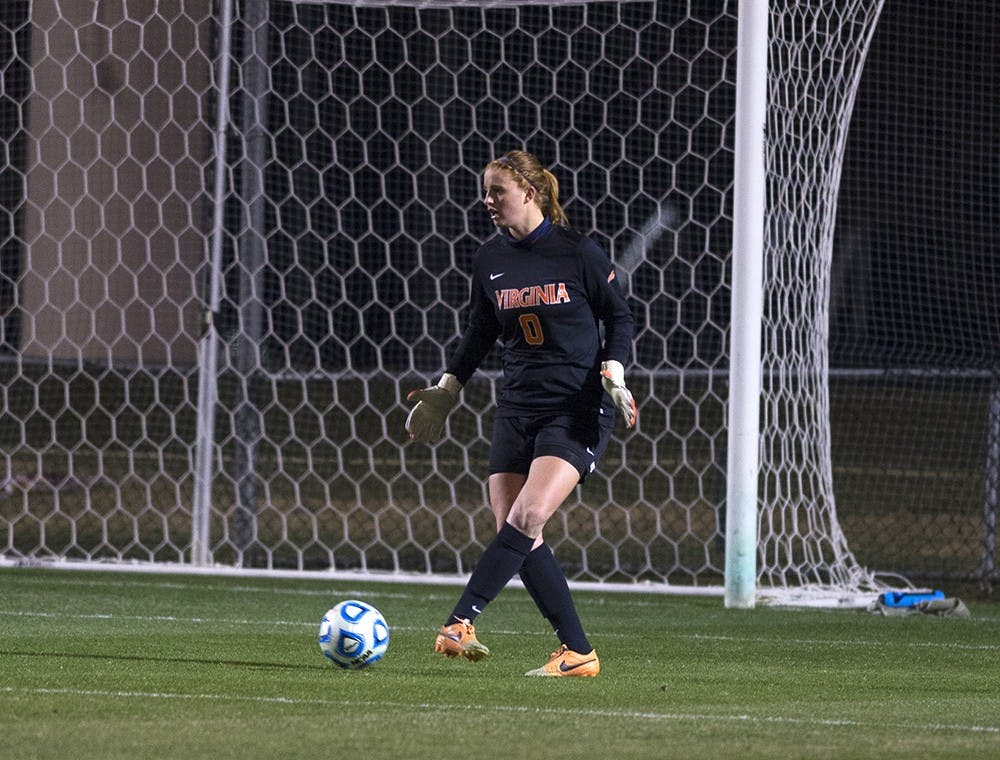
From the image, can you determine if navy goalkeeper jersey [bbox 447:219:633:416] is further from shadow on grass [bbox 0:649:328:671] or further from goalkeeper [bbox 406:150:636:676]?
shadow on grass [bbox 0:649:328:671]

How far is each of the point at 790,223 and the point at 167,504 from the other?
24.7 ft

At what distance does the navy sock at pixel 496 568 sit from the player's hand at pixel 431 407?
0.66m

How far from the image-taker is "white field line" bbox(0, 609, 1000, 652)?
751 centimetres

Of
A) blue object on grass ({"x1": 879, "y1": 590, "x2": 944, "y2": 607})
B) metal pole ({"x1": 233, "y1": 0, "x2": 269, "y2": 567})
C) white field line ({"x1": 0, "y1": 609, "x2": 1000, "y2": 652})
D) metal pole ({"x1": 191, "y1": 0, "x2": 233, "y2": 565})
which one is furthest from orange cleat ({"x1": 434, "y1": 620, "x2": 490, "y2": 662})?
metal pole ({"x1": 233, "y1": 0, "x2": 269, "y2": 567})

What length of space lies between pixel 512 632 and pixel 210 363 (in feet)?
12.2

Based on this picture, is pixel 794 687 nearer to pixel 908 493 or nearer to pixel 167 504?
pixel 908 493

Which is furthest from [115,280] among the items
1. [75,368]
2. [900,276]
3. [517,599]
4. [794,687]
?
[900,276]

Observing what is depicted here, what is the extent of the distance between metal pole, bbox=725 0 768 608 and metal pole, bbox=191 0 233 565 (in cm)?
336

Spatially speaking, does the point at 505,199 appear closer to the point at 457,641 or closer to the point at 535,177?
the point at 535,177

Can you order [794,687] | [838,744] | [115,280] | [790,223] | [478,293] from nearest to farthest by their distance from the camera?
1. [838,744]
2. [794,687]
3. [478,293]
4. [790,223]
5. [115,280]

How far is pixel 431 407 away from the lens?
21.2 ft

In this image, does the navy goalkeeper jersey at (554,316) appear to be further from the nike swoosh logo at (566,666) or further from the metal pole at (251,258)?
the metal pole at (251,258)

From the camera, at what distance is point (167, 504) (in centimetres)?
1555

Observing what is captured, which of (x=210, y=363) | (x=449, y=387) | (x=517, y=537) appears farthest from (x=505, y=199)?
(x=210, y=363)
